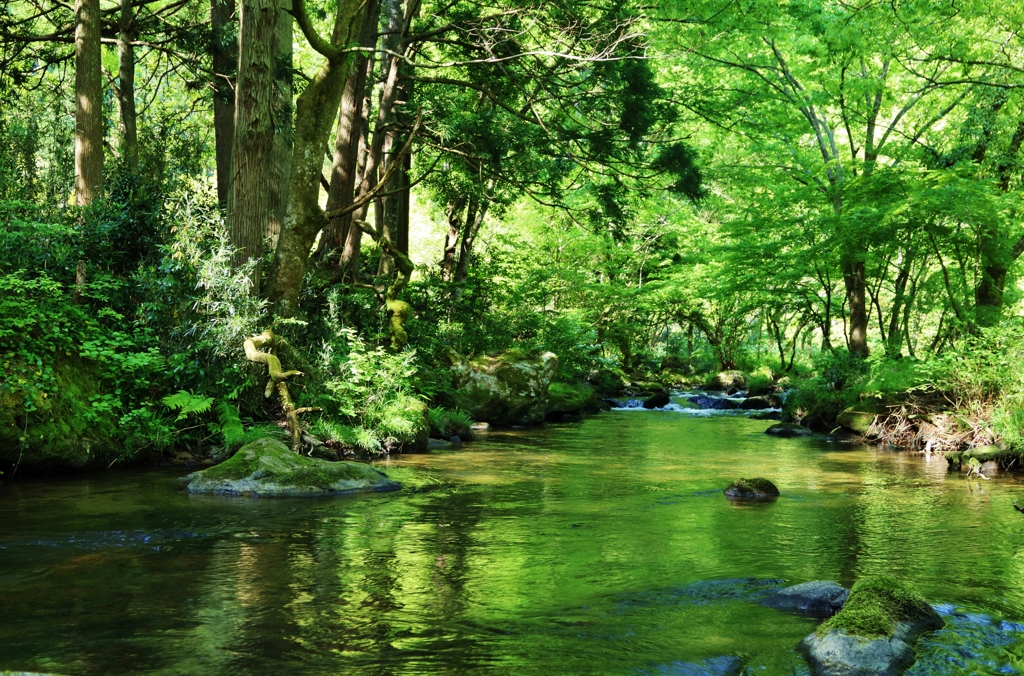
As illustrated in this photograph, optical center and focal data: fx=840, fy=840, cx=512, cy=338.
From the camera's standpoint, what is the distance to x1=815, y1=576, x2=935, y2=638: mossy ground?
455 cm

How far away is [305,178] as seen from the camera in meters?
11.9

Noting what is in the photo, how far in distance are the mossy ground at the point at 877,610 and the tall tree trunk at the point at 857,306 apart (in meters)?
14.6

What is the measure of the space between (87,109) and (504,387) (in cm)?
941

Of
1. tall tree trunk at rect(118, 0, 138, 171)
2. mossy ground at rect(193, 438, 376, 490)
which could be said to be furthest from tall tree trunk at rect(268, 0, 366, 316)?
tall tree trunk at rect(118, 0, 138, 171)

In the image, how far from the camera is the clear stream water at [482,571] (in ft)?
14.6

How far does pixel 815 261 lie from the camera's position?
19031 mm

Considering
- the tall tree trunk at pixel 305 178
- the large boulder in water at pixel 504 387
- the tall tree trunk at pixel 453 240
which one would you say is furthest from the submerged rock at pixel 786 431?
the tall tree trunk at pixel 305 178

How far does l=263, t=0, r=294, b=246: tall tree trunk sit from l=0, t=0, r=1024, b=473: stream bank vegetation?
3.3 inches

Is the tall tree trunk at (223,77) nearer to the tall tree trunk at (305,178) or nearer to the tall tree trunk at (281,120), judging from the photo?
the tall tree trunk at (281,120)

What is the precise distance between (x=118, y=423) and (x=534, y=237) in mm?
19667

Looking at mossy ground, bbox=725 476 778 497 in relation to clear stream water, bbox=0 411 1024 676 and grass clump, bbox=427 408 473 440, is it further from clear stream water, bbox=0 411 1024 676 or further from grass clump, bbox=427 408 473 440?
grass clump, bbox=427 408 473 440

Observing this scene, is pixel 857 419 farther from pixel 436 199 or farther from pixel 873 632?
pixel 873 632

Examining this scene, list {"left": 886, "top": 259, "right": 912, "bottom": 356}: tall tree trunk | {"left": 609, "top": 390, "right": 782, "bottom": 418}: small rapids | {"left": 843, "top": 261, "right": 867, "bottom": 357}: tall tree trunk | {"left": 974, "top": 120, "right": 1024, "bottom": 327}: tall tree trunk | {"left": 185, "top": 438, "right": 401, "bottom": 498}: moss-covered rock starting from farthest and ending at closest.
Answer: {"left": 609, "top": 390, "right": 782, "bottom": 418}: small rapids
{"left": 843, "top": 261, "right": 867, "bottom": 357}: tall tree trunk
{"left": 886, "top": 259, "right": 912, "bottom": 356}: tall tree trunk
{"left": 974, "top": 120, "right": 1024, "bottom": 327}: tall tree trunk
{"left": 185, "top": 438, "right": 401, "bottom": 498}: moss-covered rock

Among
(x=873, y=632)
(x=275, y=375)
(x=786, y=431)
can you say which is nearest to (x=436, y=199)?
(x=786, y=431)
